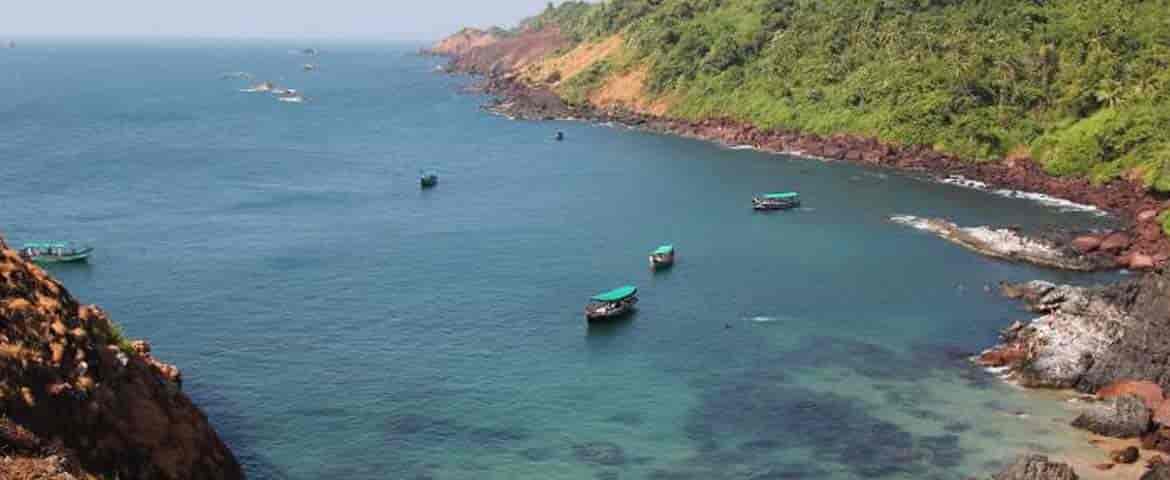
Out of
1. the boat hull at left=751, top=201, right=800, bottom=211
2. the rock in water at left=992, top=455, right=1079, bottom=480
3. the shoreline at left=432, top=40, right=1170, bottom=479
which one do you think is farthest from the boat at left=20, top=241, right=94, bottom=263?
the rock in water at left=992, top=455, right=1079, bottom=480

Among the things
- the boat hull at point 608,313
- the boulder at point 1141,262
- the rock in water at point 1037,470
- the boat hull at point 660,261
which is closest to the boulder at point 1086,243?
the boulder at point 1141,262

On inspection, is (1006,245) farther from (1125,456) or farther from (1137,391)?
(1125,456)

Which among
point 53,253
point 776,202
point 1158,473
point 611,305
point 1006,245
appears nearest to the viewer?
point 1158,473

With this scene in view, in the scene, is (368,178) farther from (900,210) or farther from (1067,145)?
(1067,145)

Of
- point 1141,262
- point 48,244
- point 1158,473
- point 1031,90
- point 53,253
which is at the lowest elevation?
point 1158,473

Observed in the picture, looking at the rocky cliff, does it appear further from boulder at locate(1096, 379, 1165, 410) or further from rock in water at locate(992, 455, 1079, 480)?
boulder at locate(1096, 379, 1165, 410)

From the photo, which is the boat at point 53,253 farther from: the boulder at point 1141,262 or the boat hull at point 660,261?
the boulder at point 1141,262

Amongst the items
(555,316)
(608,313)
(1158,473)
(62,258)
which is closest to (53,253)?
(62,258)

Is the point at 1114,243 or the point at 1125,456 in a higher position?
the point at 1114,243
